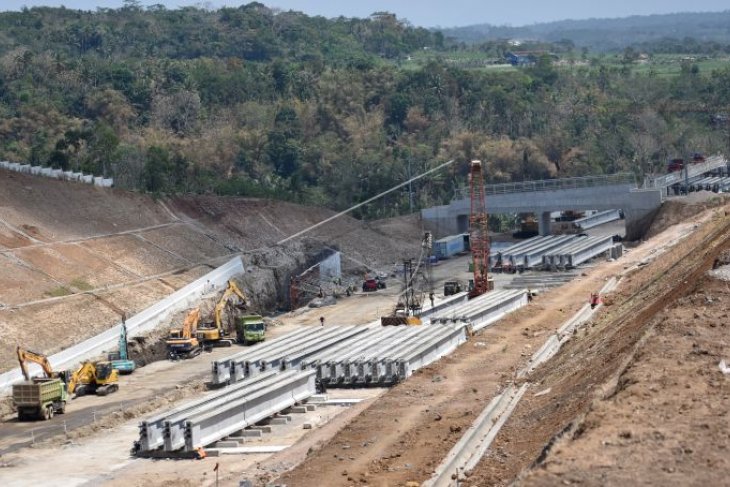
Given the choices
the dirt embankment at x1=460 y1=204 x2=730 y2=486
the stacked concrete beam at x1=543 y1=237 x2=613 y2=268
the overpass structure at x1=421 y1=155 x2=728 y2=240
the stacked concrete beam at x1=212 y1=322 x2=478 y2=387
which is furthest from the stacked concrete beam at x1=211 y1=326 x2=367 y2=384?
the overpass structure at x1=421 y1=155 x2=728 y2=240

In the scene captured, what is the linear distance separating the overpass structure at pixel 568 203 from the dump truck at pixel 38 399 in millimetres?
54923

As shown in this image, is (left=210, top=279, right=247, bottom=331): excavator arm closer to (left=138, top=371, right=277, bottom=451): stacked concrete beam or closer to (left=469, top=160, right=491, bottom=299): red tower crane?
(left=469, top=160, right=491, bottom=299): red tower crane

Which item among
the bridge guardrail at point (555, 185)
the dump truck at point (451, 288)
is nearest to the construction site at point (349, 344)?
the dump truck at point (451, 288)

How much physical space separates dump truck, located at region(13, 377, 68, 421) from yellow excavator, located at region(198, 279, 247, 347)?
15.5m

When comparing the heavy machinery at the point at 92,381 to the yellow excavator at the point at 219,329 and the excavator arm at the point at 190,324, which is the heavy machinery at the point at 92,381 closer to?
the excavator arm at the point at 190,324

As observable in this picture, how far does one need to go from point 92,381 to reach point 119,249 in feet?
86.0

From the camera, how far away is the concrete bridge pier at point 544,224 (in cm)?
10669

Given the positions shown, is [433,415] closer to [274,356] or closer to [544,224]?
[274,356]

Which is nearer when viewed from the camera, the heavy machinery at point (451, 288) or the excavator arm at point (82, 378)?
the excavator arm at point (82, 378)

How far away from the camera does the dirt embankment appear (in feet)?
92.0

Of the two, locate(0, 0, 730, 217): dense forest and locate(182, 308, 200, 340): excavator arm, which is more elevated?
locate(0, 0, 730, 217): dense forest

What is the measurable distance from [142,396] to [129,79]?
10841 cm

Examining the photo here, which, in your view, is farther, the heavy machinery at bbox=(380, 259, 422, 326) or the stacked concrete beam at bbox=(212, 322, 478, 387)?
the heavy machinery at bbox=(380, 259, 422, 326)

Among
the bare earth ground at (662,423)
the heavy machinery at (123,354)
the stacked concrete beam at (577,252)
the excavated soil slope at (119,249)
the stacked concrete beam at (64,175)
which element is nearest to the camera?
the bare earth ground at (662,423)
